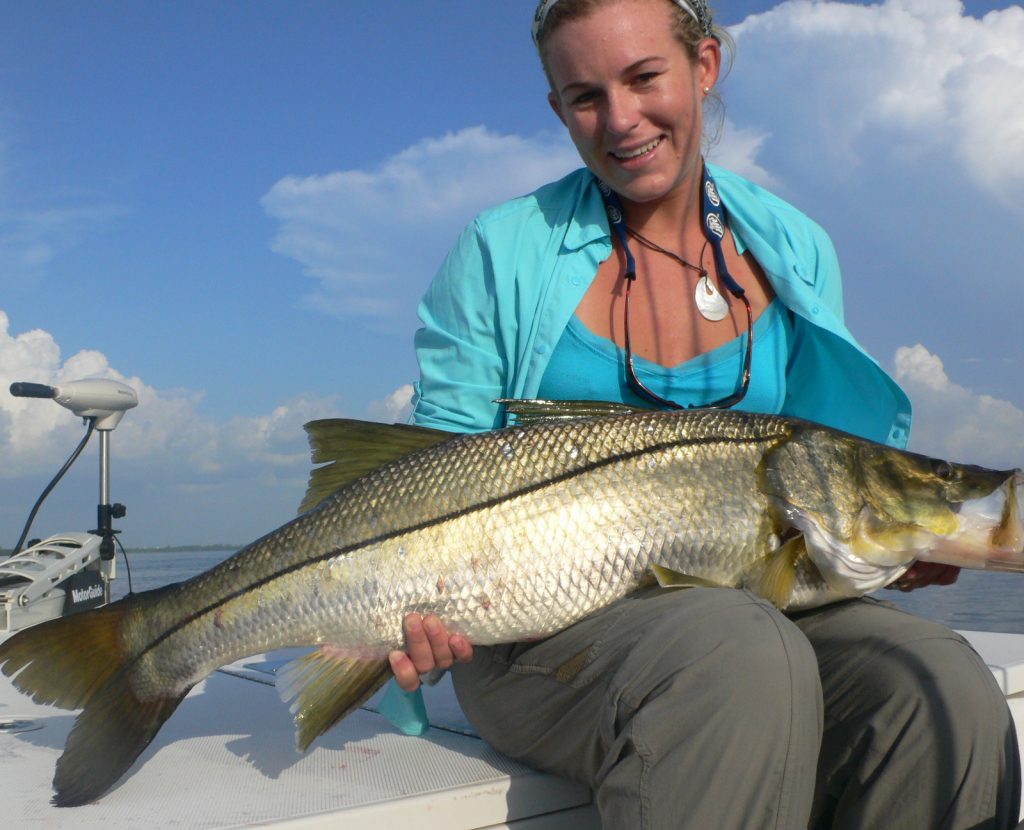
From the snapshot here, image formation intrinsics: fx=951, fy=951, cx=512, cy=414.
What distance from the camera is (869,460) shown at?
93.1 inches

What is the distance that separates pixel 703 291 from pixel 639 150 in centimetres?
48

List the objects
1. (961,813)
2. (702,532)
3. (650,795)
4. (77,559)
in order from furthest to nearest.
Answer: (77,559)
(702,532)
(961,813)
(650,795)

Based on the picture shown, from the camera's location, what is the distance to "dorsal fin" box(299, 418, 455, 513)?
251 cm

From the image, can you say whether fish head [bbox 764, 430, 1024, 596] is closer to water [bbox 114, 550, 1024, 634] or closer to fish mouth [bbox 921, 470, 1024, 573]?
fish mouth [bbox 921, 470, 1024, 573]

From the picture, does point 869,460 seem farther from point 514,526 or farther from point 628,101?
point 628,101

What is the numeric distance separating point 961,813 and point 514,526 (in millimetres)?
1086

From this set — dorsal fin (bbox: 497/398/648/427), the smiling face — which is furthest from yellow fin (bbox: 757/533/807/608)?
the smiling face

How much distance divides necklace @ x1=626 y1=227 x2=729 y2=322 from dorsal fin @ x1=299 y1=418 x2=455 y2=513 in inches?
38.3

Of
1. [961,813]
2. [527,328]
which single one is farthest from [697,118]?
[961,813]

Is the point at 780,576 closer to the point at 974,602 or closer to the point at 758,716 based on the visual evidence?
the point at 758,716

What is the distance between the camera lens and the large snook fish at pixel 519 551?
7.20ft

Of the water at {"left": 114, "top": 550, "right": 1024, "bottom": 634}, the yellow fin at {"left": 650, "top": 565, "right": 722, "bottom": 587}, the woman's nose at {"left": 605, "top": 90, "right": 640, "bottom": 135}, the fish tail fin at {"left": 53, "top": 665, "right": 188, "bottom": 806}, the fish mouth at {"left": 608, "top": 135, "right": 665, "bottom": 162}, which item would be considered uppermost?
the woman's nose at {"left": 605, "top": 90, "right": 640, "bottom": 135}

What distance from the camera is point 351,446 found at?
99.8 inches

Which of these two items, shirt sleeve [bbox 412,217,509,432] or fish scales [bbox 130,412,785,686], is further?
shirt sleeve [bbox 412,217,509,432]
